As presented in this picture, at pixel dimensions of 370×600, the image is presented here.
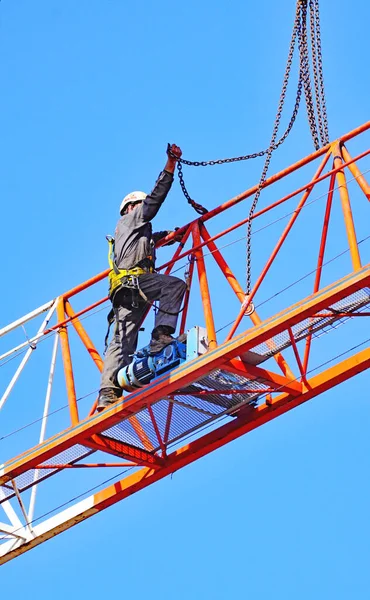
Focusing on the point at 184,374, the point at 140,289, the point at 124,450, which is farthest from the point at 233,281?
the point at 124,450

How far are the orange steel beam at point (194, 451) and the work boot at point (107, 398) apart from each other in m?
1.47

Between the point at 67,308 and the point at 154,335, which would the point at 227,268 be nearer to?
the point at 154,335

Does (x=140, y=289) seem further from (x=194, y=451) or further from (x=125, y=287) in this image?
(x=194, y=451)

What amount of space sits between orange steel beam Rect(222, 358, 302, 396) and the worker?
5.02 ft

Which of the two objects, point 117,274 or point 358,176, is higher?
point 117,274

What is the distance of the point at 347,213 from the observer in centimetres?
1953

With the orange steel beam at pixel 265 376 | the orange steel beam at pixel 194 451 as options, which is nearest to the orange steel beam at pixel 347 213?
the orange steel beam at pixel 194 451

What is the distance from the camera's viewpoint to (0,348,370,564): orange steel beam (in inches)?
808

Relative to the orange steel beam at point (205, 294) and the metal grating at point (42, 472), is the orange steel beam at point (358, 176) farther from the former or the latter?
the metal grating at point (42, 472)

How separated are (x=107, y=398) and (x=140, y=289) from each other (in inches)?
71.3

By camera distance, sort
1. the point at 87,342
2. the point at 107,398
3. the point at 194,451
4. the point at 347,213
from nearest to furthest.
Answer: the point at 347,213 → the point at 107,398 → the point at 194,451 → the point at 87,342

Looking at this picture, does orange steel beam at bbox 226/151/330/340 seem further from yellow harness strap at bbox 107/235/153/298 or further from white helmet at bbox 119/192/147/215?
white helmet at bbox 119/192/147/215

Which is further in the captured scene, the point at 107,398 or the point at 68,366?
the point at 68,366

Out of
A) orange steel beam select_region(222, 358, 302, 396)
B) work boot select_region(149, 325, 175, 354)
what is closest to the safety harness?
work boot select_region(149, 325, 175, 354)
